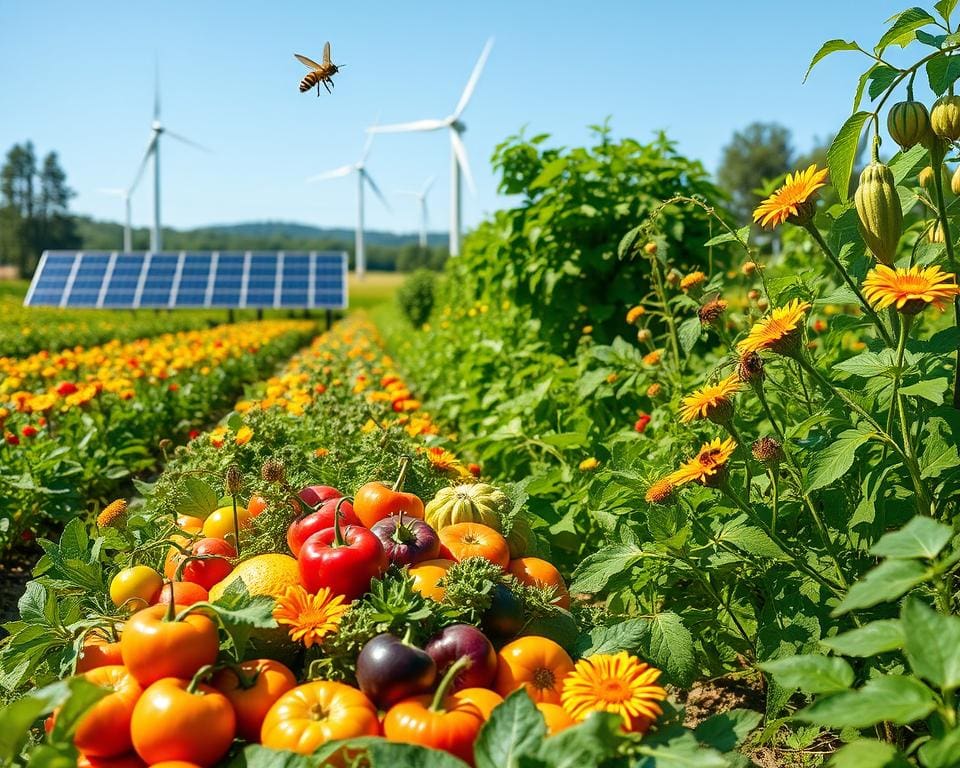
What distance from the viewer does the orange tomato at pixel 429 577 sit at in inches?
71.1

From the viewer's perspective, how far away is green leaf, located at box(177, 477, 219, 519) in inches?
97.7

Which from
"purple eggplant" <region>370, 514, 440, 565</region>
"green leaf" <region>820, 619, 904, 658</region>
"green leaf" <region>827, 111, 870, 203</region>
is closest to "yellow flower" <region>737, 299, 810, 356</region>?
"green leaf" <region>827, 111, 870, 203</region>

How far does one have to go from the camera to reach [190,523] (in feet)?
7.96

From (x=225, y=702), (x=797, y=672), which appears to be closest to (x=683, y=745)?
(x=797, y=672)

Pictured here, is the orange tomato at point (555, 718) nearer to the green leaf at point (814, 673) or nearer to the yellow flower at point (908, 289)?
the green leaf at point (814, 673)

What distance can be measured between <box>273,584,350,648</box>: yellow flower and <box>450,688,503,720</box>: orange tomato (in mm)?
274

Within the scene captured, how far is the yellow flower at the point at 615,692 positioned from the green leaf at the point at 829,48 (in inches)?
49.2

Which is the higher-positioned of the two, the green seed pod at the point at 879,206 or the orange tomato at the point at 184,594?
the green seed pod at the point at 879,206

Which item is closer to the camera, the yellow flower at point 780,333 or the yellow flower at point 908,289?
the yellow flower at point 908,289

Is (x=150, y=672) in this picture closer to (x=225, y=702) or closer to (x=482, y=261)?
(x=225, y=702)

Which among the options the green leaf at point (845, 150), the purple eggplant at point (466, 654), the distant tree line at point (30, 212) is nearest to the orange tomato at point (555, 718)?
the purple eggplant at point (466, 654)

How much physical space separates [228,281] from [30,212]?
5292 centimetres


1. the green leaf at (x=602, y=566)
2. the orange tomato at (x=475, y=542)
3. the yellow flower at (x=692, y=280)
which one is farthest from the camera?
the yellow flower at (x=692, y=280)

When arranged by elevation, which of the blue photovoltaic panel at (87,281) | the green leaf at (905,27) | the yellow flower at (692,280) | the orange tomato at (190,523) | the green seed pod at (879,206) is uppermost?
the blue photovoltaic panel at (87,281)
